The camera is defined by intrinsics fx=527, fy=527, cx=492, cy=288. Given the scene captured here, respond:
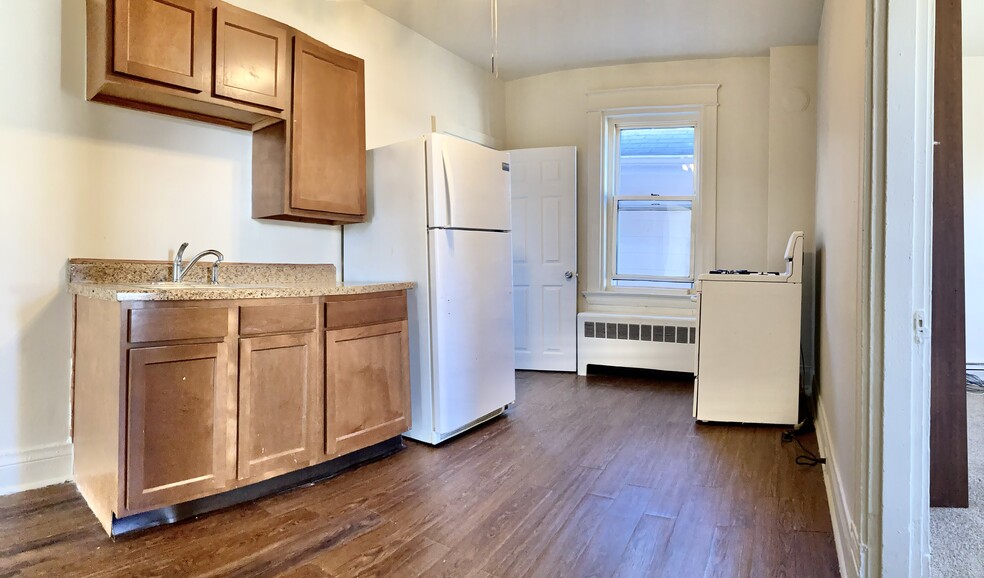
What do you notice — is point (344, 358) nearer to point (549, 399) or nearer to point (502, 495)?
point (502, 495)

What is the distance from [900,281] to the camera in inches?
51.4

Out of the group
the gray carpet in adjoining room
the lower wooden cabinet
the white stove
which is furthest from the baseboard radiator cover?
the lower wooden cabinet

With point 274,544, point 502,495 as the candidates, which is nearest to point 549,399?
point 502,495

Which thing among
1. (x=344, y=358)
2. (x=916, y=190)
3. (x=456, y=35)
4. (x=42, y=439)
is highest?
(x=456, y=35)

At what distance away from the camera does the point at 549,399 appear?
3693 millimetres

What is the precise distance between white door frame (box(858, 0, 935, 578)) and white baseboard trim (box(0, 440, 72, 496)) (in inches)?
114

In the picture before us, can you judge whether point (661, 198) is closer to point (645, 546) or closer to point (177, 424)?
point (645, 546)

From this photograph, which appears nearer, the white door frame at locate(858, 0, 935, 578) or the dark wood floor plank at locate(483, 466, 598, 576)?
the white door frame at locate(858, 0, 935, 578)

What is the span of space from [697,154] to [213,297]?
3808 millimetres

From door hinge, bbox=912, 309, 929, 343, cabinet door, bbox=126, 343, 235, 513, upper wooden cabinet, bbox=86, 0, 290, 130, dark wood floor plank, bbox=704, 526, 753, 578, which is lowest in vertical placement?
dark wood floor plank, bbox=704, 526, 753, 578

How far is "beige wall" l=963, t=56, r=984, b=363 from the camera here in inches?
172

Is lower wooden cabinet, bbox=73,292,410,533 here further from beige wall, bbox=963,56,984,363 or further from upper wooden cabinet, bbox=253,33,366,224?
beige wall, bbox=963,56,984,363

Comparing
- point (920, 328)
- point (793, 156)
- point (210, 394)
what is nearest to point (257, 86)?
point (210, 394)

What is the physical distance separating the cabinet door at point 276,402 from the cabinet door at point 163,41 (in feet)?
3.66
